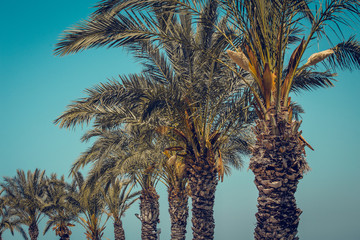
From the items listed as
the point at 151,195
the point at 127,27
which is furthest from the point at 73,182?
the point at 127,27

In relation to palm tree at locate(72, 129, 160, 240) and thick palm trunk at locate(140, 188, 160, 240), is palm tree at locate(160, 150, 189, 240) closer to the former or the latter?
palm tree at locate(72, 129, 160, 240)

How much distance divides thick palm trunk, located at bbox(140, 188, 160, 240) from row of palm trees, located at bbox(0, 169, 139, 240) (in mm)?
6457

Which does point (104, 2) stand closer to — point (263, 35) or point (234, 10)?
point (234, 10)

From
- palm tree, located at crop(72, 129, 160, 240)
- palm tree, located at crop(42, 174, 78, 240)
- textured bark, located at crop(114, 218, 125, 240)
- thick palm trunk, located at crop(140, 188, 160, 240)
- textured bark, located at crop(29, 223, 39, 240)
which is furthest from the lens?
textured bark, located at crop(29, 223, 39, 240)

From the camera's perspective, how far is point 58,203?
92.8 ft

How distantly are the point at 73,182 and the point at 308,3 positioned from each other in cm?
2492

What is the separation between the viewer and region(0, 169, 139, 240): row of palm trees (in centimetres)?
2614

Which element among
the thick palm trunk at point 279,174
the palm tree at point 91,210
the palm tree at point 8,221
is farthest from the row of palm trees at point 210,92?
the palm tree at point 8,221

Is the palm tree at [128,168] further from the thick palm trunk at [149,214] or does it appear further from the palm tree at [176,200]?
the palm tree at [176,200]

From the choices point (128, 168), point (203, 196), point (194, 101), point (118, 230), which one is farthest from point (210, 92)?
point (118, 230)

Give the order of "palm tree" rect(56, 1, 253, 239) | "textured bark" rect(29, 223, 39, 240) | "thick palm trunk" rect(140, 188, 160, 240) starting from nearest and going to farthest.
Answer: "palm tree" rect(56, 1, 253, 239), "thick palm trunk" rect(140, 188, 160, 240), "textured bark" rect(29, 223, 39, 240)

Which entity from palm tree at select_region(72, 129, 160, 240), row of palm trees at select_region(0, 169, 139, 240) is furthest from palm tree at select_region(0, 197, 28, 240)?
palm tree at select_region(72, 129, 160, 240)

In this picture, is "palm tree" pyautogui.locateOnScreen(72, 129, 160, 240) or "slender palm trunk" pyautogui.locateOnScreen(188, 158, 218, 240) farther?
"palm tree" pyautogui.locateOnScreen(72, 129, 160, 240)

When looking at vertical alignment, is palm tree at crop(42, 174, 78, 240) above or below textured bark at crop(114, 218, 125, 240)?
above
